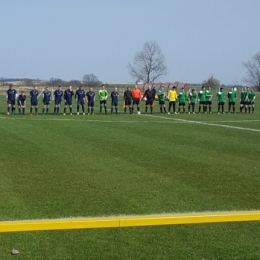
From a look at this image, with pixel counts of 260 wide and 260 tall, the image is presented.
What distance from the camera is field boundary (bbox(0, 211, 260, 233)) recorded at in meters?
5.12

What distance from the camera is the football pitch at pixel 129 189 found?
6629 millimetres

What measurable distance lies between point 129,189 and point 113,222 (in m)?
4.62

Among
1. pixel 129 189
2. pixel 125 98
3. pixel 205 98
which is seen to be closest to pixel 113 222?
pixel 129 189

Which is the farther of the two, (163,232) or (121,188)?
(121,188)

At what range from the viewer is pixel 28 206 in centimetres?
850

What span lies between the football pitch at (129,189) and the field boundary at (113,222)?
1035 millimetres

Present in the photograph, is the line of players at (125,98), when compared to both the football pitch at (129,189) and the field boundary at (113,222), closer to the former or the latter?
the football pitch at (129,189)

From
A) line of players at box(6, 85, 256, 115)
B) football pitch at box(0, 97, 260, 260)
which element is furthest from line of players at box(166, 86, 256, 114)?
football pitch at box(0, 97, 260, 260)

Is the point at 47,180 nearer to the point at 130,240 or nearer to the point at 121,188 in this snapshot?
the point at 121,188

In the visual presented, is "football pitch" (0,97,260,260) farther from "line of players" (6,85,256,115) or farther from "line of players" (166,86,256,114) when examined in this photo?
"line of players" (166,86,256,114)

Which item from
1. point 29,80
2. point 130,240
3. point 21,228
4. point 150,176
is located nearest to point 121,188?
point 150,176

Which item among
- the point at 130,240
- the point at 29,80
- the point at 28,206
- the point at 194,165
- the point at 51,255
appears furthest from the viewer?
the point at 29,80

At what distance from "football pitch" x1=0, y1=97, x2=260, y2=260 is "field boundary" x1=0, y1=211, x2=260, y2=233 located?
1.03 m

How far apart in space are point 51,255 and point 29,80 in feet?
306
